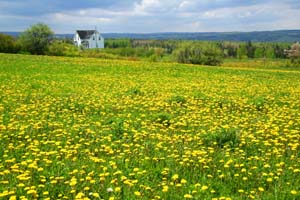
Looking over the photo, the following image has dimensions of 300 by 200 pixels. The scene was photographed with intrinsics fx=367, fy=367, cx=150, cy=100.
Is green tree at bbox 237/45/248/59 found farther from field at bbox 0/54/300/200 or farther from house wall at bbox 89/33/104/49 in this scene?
field at bbox 0/54/300/200

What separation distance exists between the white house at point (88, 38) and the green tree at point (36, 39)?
52.5 m

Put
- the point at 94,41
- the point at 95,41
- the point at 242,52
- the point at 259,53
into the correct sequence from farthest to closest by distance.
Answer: the point at 242,52 → the point at 259,53 → the point at 95,41 → the point at 94,41

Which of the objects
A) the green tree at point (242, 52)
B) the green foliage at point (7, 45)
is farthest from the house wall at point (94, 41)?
the green foliage at point (7, 45)

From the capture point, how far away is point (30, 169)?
6.31m

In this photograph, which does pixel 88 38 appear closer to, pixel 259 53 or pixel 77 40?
pixel 77 40

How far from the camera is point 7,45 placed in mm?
58625

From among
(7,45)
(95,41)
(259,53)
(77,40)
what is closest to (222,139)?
(7,45)

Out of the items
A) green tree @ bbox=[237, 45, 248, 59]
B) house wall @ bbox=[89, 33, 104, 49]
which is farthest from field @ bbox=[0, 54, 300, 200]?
green tree @ bbox=[237, 45, 248, 59]

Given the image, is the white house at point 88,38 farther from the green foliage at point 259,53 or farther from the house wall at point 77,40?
the green foliage at point 259,53

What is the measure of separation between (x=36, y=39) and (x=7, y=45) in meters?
9.39

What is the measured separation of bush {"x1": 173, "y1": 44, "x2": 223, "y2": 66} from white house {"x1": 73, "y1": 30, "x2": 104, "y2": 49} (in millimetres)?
44053

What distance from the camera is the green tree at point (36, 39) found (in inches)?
2586

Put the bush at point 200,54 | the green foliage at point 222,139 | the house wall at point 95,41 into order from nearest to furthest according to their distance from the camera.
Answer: the green foliage at point 222,139
the bush at point 200,54
the house wall at point 95,41

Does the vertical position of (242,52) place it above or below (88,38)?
below
